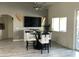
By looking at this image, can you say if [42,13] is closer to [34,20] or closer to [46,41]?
[34,20]

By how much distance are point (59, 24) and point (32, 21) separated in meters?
2.80

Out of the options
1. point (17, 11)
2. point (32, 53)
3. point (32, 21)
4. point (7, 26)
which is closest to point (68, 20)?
point (32, 53)

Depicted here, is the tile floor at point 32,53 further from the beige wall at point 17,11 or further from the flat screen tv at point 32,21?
the flat screen tv at point 32,21

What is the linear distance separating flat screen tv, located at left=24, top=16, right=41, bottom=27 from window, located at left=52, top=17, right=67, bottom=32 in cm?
155

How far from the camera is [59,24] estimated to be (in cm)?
1101

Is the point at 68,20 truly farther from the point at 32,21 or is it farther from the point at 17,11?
the point at 17,11

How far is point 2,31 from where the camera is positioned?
1370 cm

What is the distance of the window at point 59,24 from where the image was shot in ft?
32.5

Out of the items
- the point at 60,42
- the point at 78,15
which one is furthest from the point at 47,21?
the point at 78,15

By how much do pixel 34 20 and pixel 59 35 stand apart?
3.07 meters

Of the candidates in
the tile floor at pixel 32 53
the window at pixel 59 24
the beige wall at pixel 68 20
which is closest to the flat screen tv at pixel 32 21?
the window at pixel 59 24

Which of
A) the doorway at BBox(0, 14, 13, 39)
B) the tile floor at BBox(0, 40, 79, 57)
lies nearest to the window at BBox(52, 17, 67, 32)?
the tile floor at BBox(0, 40, 79, 57)

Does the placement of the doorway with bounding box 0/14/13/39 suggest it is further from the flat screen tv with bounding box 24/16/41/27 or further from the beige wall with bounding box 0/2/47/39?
the flat screen tv with bounding box 24/16/41/27

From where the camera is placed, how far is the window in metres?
9.91
